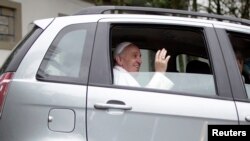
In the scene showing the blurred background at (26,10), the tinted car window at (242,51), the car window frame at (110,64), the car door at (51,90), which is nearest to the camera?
the car door at (51,90)

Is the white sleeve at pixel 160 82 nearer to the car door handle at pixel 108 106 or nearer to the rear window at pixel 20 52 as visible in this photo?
the car door handle at pixel 108 106

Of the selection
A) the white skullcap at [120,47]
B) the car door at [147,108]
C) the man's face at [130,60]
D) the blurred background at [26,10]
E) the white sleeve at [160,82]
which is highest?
the blurred background at [26,10]

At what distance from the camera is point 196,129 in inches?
111

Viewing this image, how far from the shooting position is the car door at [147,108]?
9.05 ft

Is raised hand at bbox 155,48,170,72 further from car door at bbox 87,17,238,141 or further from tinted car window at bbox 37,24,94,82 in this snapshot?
tinted car window at bbox 37,24,94,82

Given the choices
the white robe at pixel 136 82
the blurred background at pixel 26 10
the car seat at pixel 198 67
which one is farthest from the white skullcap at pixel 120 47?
the blurred background at pixel 26 10

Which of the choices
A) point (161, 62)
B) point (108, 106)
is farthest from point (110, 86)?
point (161, 62)

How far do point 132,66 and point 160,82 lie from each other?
16.6 inches

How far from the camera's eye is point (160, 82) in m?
2.97

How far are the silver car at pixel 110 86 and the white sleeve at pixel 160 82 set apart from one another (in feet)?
0.15

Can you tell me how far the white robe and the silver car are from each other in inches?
1.8

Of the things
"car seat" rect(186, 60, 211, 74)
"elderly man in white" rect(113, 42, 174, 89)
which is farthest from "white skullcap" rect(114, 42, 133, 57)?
"car seat" rect(186, 60, 211, 74)

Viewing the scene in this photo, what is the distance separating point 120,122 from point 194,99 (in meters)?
0.50

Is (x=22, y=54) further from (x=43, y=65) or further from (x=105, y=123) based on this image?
(x=105, y=123)
